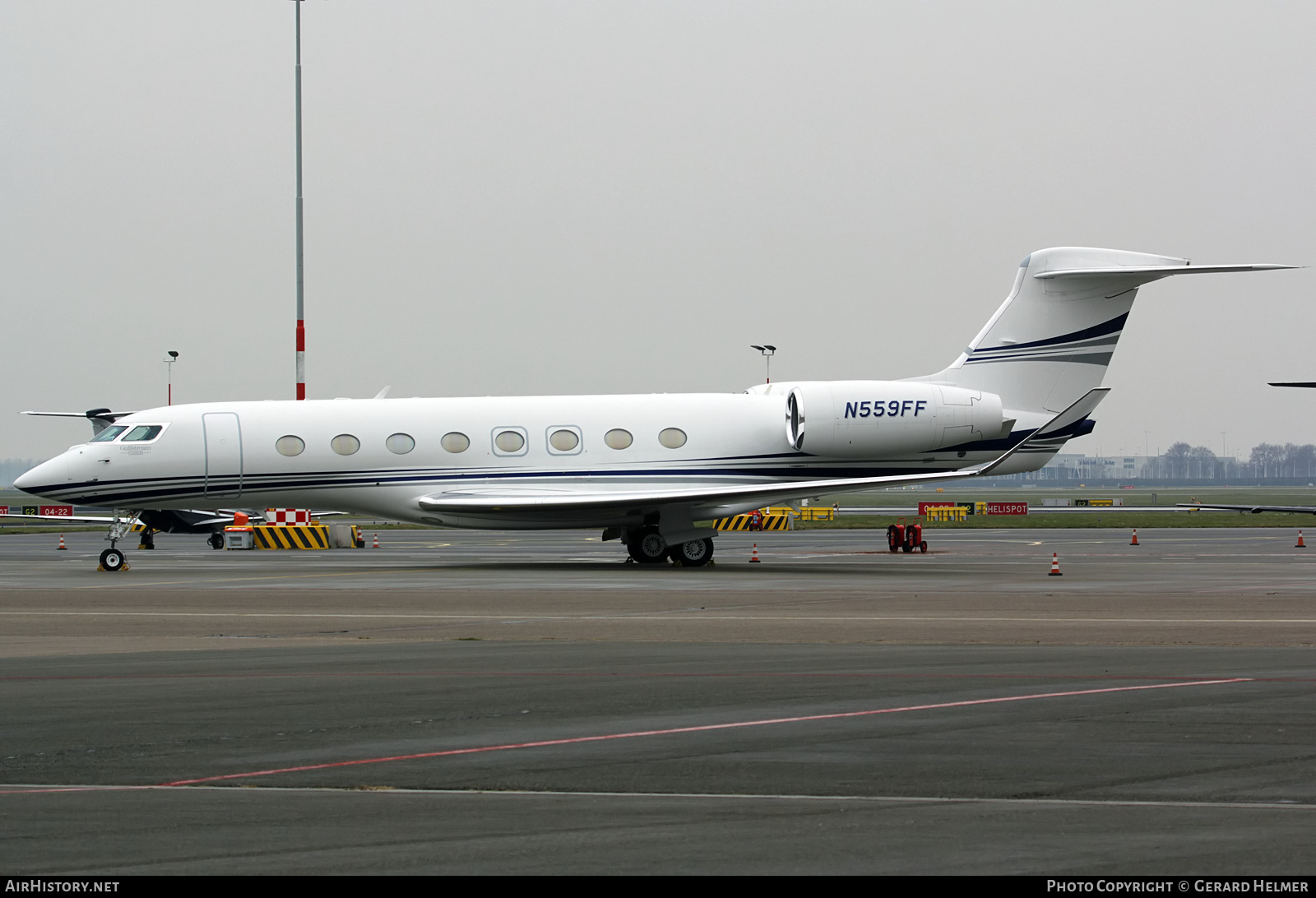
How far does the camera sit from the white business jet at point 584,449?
27.4 metres

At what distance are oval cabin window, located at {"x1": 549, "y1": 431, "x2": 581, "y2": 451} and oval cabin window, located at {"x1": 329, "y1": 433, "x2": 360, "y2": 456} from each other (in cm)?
380

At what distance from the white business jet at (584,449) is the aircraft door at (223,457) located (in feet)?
0.11

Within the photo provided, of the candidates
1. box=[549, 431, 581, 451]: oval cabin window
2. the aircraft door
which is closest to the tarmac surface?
the aircraft door

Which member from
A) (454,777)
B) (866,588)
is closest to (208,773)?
(454,777)

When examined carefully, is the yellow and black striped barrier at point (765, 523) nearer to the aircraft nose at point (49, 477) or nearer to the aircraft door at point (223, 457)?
the aircraft door at point (223, 457)

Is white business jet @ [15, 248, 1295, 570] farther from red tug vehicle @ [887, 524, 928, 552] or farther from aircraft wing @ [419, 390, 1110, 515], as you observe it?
red tug vehicle @ [887, 524, 928, 552]

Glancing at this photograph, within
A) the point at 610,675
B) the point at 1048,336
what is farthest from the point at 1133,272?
the point at 610,675

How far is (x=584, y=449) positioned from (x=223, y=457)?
705cm

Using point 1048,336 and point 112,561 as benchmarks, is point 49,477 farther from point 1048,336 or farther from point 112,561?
point 1048,336

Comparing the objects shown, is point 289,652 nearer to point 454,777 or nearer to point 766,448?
point 454,777

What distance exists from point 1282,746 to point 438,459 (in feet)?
70.2

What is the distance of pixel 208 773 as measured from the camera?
23.7 ft

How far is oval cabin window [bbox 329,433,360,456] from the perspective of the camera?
2747 cm

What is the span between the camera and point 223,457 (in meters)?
27.4
